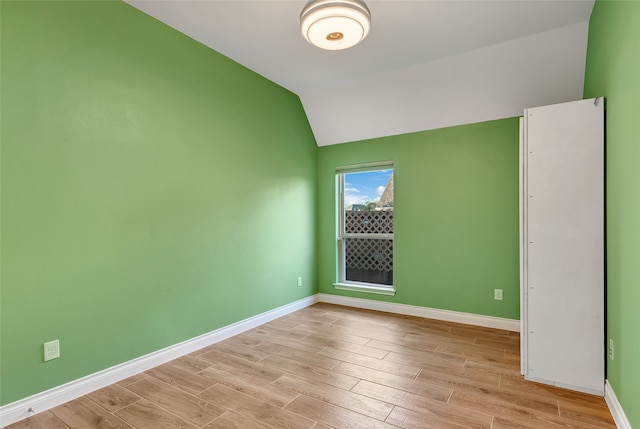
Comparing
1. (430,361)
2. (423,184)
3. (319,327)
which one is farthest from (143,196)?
(423,184)

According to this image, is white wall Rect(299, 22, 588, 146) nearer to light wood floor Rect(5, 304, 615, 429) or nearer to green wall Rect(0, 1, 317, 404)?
green wall Rect(0, 1, 317, 404)

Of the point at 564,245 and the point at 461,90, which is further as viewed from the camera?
the point at 461,90

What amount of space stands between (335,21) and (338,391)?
8.00ft

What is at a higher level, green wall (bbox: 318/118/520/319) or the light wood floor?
green wall (bbox: 318/118/520/319)

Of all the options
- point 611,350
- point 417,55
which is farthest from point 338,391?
point 417,55

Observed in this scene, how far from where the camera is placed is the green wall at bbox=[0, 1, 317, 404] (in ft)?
6.46

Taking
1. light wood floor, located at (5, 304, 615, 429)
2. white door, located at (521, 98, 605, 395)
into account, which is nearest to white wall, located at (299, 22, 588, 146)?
white door, located at (521, 98, 605, 395)

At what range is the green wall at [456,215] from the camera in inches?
138

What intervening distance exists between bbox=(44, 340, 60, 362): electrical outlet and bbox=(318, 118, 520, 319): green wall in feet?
10.9

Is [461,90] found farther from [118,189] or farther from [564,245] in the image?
[118,189]

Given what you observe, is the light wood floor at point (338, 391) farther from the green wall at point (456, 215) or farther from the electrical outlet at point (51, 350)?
the green wall at point (456, 215)

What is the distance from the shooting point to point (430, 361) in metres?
2.70

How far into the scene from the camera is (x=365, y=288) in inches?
173

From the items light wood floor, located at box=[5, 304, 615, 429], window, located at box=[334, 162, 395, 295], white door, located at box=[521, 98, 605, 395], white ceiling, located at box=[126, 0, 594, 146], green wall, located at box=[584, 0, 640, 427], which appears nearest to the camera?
green wall, located at box=[584, 0, 640, 427]
